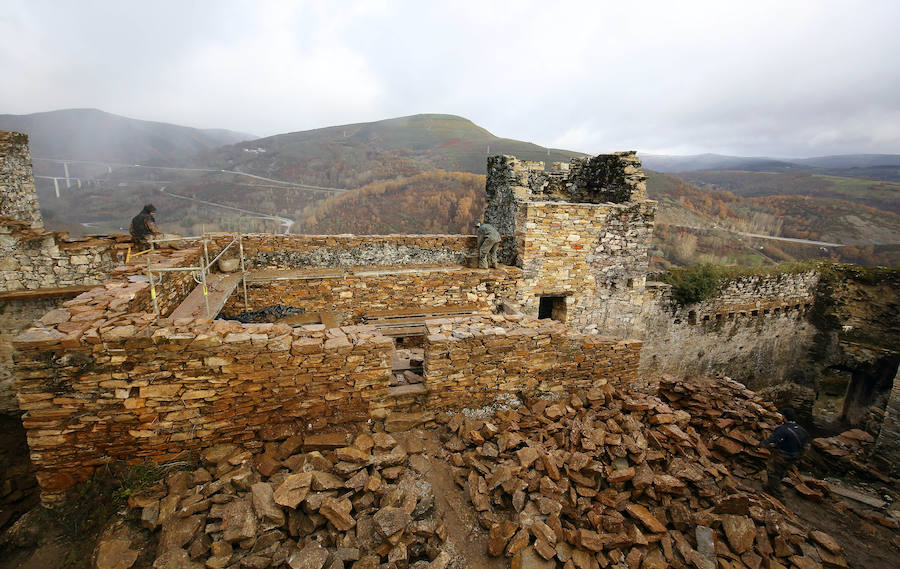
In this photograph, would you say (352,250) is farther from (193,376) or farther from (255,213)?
(255,213)

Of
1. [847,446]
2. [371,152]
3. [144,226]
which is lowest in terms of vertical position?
[847,446]

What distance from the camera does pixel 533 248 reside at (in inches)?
320

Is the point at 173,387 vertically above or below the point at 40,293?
above

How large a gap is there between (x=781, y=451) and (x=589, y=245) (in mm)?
4855

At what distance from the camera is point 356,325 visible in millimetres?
5520

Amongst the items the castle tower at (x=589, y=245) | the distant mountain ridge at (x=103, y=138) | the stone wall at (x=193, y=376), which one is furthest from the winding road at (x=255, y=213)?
the stone wall at (x=193, y=376)

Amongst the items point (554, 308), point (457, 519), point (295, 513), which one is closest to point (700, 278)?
point (554, 308)

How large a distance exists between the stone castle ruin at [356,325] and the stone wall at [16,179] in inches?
2.2

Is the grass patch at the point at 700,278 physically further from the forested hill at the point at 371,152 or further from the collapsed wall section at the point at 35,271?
the forested hill at the point at 371,152

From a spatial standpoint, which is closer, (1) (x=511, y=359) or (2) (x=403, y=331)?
(1) (x=511, y=359)

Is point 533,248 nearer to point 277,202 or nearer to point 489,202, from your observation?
point 489,202

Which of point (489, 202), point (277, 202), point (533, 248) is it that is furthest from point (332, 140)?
point (533, 248)

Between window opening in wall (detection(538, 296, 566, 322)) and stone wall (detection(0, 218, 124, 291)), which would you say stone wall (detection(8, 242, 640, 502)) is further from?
stone wall (detection(0, 218, 124, 291))

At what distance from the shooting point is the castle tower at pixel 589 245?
26.8ft
